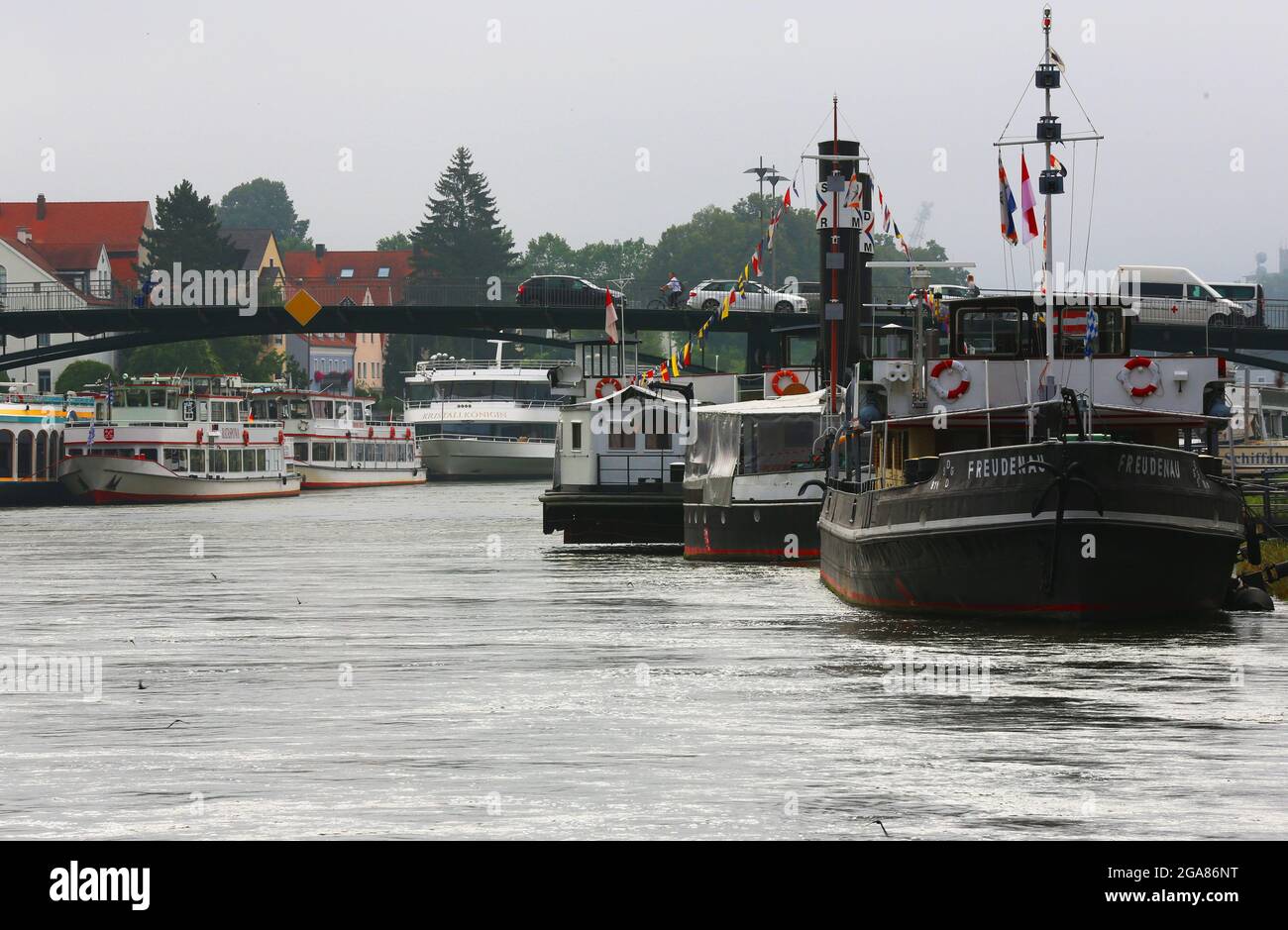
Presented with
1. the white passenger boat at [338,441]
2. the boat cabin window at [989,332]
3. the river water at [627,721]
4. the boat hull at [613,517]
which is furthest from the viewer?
the white passenger boat at [338,441]

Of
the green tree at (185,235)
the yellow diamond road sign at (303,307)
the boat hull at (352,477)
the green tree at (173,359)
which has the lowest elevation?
the boat hull at (352,477)

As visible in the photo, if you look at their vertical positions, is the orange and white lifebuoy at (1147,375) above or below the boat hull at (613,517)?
above

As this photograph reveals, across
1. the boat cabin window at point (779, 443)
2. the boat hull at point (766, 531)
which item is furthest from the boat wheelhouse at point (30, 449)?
the boat cabin window at point (779, 443)

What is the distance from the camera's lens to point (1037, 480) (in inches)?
804

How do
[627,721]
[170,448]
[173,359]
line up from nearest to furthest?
[627,721], [170,448], [173,359]

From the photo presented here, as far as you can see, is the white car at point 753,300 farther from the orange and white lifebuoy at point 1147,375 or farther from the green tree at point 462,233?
the green tree at point 462,233

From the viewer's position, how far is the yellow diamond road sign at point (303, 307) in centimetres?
7919

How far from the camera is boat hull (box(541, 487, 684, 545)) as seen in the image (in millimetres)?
42375

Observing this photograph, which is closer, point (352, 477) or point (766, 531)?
point (766, 531)

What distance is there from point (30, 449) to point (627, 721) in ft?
222

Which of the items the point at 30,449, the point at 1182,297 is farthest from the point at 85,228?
the point at 1182,297

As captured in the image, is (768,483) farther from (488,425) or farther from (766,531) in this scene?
(488,425)

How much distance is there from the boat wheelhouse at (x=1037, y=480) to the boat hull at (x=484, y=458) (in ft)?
260
